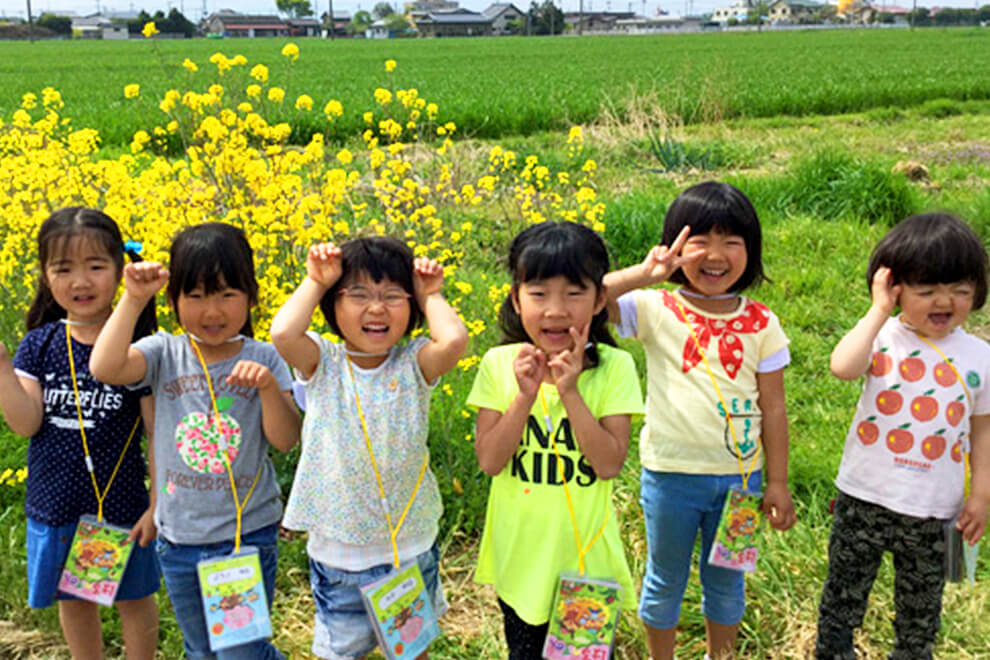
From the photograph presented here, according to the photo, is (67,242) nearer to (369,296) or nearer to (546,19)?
(369,296)

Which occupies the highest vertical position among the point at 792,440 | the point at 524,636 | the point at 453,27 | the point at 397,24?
the point at 397,24

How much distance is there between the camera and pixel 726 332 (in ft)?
7.43

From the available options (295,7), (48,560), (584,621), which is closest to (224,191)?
(48,560)

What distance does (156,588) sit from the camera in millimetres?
2469

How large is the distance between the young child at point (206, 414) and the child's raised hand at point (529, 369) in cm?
62

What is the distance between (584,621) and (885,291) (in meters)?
1.06

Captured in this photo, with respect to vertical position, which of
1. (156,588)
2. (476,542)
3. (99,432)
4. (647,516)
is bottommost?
(476,542)

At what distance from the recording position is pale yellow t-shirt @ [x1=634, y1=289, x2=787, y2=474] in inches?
88.8

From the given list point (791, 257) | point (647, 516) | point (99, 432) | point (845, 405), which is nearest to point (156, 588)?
point (99, 432)

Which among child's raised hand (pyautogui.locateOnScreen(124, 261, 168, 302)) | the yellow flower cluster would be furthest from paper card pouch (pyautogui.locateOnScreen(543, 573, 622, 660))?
the yellow flower cluster

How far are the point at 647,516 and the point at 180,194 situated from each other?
→ 6.90 ft

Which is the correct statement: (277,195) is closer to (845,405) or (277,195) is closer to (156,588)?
(156,588)

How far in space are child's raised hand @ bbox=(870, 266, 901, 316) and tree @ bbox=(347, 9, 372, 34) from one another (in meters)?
128

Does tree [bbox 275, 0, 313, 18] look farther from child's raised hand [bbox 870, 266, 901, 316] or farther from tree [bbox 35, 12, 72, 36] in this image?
child's raised hand [bbox 870, 266, 901, 316]
